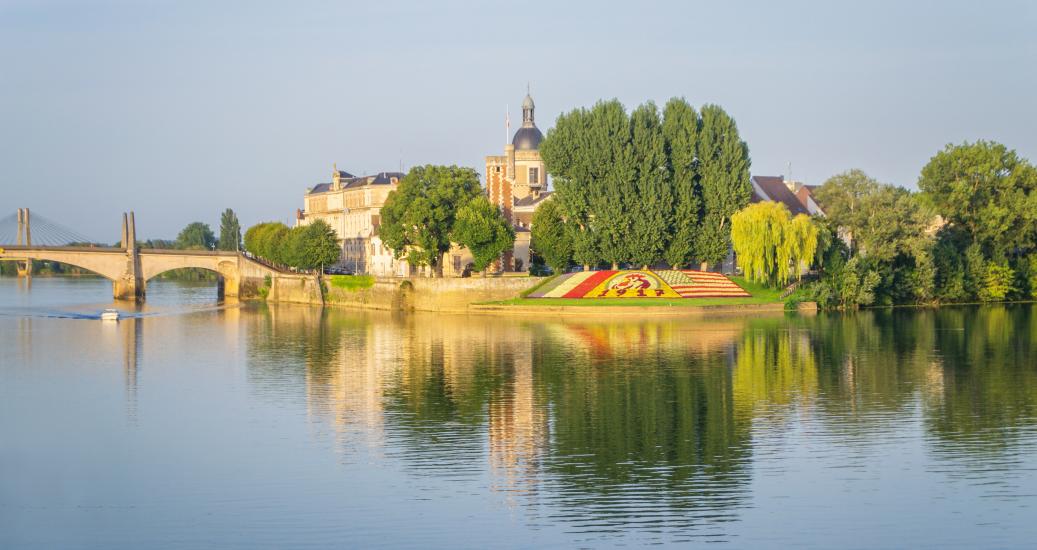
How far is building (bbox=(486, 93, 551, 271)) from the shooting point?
9050 centimetres

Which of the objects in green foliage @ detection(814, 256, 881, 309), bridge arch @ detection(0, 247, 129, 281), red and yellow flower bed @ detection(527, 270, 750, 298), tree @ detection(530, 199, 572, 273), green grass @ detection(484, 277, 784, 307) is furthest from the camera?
bridge arch @ detection(0, 247, 129, 281)

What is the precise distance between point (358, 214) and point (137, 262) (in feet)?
84.0

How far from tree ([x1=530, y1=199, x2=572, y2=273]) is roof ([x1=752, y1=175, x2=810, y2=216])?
21.0 meters

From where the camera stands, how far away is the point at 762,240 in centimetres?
6944

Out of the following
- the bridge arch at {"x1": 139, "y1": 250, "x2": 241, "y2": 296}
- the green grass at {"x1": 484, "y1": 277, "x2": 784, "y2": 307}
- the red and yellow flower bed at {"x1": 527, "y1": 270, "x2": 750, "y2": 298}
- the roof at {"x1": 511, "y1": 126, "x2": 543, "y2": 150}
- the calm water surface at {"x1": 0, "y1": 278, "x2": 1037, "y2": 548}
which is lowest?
the calm water surface at {"x1": 0, "y1": 278, "x2": 1037, "y2": 548}

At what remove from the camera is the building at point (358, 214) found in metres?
106

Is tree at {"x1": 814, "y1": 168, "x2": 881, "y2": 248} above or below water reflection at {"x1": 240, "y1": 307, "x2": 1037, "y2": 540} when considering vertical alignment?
above

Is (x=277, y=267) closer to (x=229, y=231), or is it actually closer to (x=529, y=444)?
(x=229, y=231)

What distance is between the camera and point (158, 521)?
68.0 ft

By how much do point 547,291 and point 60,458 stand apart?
48.0 m

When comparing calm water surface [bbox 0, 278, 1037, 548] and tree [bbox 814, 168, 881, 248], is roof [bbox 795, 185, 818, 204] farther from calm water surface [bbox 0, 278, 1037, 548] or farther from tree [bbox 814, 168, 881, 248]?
calm water surface [bbox 0, 278, 1037, 548]

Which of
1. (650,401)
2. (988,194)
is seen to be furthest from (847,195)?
(650,401)

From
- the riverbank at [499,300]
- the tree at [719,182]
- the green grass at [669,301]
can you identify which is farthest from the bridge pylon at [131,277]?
the tree at [719,182]

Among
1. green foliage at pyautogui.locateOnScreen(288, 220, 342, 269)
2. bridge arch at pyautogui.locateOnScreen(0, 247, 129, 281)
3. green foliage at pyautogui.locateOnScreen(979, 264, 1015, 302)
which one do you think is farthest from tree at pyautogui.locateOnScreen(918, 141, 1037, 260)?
bridge arch at pyautogui.locateOnScreen(0, 247, 129, 281)
